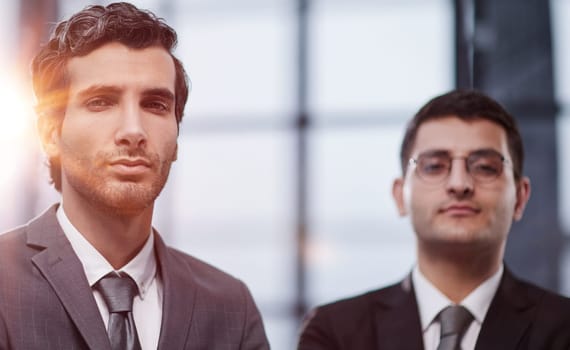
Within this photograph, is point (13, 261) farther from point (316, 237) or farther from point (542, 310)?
point (316, 237)

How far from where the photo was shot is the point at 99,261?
167cm

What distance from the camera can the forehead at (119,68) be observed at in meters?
1.59

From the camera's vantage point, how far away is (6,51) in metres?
2.88

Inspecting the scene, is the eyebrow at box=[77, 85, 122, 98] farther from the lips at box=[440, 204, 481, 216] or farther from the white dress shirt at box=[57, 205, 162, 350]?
the lips at box=[440, 204, 481, 216]

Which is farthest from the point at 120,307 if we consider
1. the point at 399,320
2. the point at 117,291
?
Result: the point at 399,320

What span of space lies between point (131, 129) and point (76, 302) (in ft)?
1.22

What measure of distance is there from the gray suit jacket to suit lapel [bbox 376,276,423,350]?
39 centimetres

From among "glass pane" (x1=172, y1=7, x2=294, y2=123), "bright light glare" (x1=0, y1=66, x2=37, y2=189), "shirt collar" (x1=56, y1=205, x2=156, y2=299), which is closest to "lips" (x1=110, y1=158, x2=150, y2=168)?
"shirt collar" (x1=56, y1=205, x2=156, y2=299)

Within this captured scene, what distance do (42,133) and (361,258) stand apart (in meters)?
3.13

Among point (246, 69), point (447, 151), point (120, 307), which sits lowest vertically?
point (120, 307)

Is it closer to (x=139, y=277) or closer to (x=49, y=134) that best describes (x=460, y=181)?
(x=139, y=277)

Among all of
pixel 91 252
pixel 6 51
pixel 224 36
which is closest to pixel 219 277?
pixel 91 252

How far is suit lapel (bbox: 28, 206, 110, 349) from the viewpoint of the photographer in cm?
156

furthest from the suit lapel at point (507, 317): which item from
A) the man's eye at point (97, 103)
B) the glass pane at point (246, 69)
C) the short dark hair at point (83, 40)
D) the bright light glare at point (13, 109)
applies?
the glass pane at point (246, 69)
